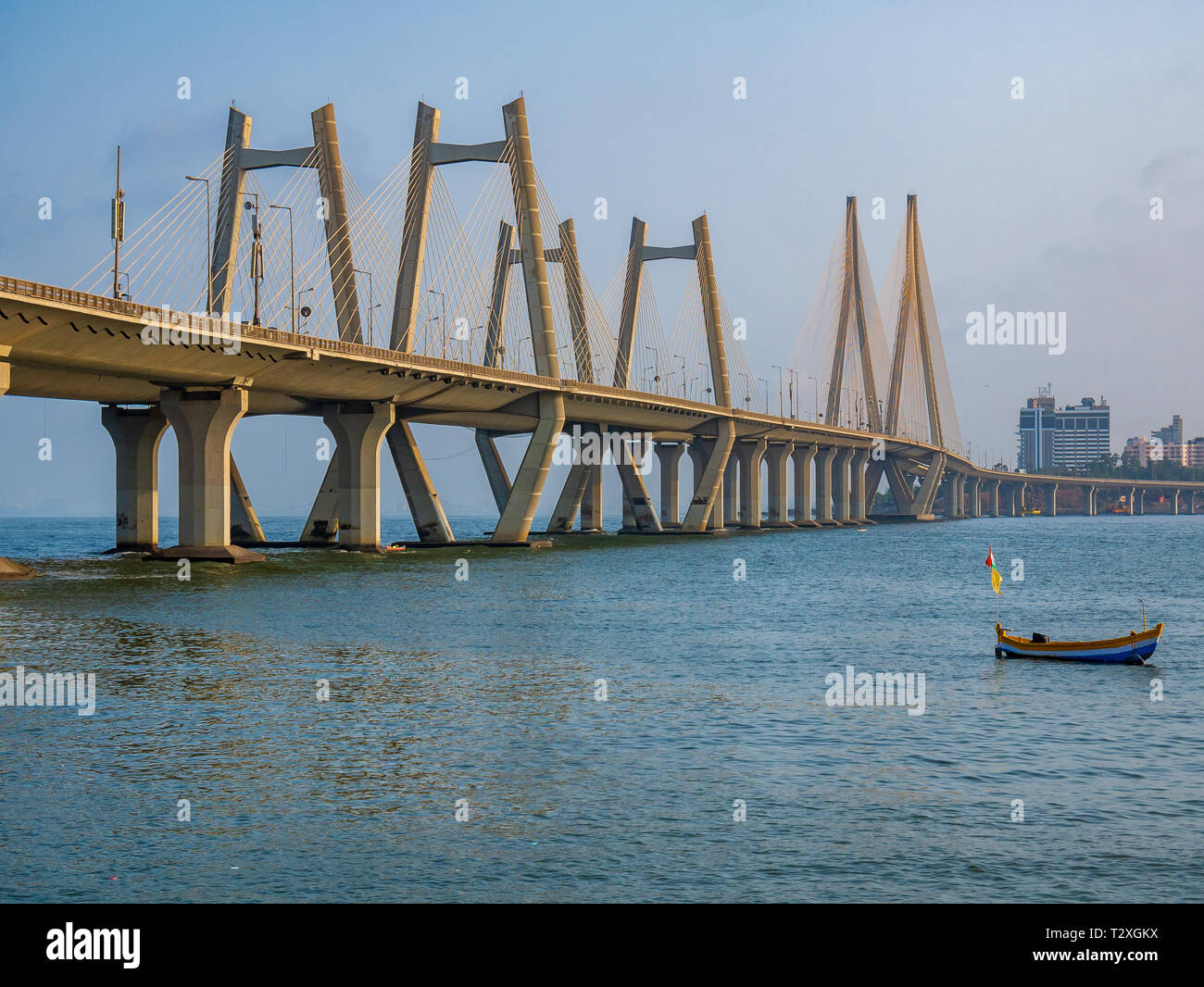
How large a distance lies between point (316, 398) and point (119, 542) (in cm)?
1793

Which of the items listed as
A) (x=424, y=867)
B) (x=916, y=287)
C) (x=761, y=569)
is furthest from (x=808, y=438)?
(x=424, y=867)

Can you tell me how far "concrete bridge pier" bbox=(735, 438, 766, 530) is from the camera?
148 m

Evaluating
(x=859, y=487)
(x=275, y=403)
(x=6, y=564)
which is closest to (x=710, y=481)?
(x=275, y=403)

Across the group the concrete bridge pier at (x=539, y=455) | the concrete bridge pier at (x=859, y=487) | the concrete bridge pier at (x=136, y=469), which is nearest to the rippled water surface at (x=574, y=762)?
the concrete bridge pier at (x=136, y=469)

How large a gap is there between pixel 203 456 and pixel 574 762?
5196 centimetres

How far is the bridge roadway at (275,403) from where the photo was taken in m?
53.8

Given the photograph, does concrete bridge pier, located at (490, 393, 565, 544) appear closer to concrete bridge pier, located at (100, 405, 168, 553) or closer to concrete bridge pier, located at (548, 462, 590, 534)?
concrete bridge pier, located at (100, 405, 168, 553)

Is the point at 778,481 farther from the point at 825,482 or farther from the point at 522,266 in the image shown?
the point at 522,266

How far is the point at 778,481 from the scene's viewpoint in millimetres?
160625

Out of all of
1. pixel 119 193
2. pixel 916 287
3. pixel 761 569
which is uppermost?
pixel 916 287

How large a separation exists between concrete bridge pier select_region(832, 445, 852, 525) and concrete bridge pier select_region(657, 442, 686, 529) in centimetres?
3528

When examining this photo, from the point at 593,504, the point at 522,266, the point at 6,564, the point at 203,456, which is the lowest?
the point at 6,564
